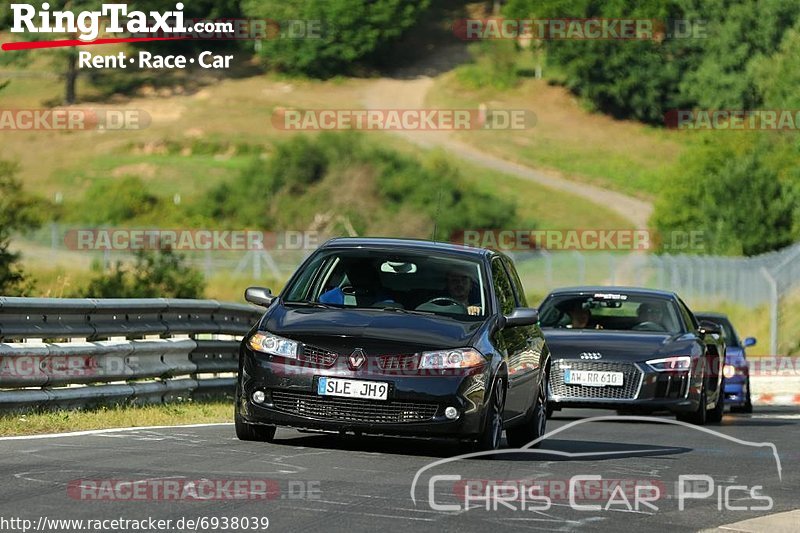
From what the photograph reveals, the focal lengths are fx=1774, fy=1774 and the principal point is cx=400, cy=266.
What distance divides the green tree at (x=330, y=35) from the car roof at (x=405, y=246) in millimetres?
101010

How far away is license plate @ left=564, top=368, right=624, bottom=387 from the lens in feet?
59.0

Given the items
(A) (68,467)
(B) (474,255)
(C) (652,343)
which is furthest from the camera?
(C) (652,343)

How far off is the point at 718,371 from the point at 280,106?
90.5 metres

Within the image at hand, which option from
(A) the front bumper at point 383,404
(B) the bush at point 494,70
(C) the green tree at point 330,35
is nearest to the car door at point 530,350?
(A) the front bumper at point 383,404

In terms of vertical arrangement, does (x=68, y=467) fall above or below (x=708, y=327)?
above

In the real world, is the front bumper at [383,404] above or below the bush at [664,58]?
above

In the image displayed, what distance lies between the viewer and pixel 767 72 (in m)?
97.6

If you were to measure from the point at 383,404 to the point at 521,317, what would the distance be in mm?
1699

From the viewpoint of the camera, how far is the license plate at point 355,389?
11797mm

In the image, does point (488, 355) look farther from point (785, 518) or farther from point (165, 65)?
point (165, 65)

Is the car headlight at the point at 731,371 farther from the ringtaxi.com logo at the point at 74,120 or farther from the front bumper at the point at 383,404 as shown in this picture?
the ringtaxi.com logo at the point at 74,120

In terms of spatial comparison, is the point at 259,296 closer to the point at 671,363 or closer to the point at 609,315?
the point at 671,363

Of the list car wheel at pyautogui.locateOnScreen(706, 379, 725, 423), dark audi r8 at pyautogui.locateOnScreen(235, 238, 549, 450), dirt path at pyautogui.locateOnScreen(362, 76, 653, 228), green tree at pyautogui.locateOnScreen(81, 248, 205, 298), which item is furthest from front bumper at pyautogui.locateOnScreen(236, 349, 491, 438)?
dirt path at pyautogui.locateOnScreen(362, 76, 653, 228)

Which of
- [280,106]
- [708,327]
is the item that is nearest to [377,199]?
[280,106]
